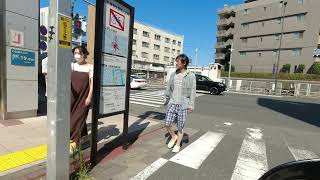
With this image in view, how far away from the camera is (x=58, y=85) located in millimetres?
2645

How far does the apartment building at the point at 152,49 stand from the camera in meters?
64.9

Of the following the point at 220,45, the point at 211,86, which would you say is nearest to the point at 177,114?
the point at 211,86

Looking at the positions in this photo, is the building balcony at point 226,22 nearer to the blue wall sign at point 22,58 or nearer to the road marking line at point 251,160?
the road marking line at point 251,160

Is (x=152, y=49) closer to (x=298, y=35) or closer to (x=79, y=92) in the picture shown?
(x=298, y=35)

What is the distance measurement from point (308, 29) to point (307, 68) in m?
6.54

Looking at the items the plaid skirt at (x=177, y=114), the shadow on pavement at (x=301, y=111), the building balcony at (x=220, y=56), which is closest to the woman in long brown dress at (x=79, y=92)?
the plaid skirt at (x=177, y=114)

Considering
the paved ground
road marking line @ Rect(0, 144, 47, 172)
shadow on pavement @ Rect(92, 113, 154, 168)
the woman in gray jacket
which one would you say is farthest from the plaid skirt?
road marking line @ Rect(0, 144, 47, 172)

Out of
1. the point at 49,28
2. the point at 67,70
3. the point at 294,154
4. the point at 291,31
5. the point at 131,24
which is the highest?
the point at 291,31

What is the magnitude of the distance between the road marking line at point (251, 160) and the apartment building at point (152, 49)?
182ft

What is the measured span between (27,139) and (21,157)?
0.95 meters

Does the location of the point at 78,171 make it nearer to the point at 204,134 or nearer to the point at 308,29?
the point at 204,134

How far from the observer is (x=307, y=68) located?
138ft

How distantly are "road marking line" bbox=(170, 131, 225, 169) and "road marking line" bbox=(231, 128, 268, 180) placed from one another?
1.96ft

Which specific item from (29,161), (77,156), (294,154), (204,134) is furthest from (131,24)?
(294,154)
